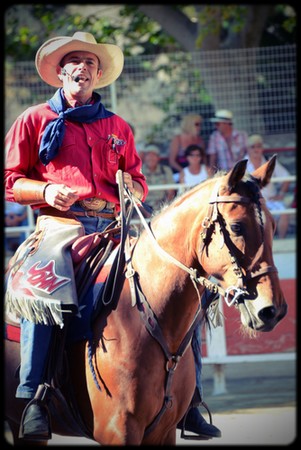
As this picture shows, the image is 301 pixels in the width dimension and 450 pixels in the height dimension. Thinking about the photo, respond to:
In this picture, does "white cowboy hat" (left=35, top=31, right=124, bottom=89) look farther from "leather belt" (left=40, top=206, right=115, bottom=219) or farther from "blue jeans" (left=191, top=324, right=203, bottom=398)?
"blue jeans" (left=191, top=324, right=203, bottom=398)

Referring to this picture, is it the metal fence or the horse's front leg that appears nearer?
the horse's front leg

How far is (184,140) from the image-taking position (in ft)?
42.9

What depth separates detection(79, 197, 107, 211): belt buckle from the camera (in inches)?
235

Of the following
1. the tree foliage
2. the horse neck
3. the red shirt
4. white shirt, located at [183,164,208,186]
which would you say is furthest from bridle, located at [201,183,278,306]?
the tree foliage

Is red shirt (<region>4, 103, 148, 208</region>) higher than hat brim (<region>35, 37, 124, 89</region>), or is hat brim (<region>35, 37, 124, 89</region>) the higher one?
hat brim (<region>35, 37, 124, 89</region>)

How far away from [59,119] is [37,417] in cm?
185

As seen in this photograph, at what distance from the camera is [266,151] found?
43.2 feet

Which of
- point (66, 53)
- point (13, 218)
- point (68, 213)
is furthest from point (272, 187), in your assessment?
point (68, 213)

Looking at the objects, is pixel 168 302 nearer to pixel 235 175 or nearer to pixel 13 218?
pixel 235 175

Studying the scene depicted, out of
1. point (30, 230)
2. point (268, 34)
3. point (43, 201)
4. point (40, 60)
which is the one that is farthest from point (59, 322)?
point (268, 34)

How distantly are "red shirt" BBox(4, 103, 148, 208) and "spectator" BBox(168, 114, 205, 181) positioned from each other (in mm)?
6570

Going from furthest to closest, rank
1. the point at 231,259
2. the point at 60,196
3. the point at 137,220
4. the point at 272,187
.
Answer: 1. the point at 272,187
2. the point at 137,220
3. the point at 60,196
4. the point at 231,259

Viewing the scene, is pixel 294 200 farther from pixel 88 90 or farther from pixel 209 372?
pixel 88 90

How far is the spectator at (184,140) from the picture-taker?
12.8 meters
